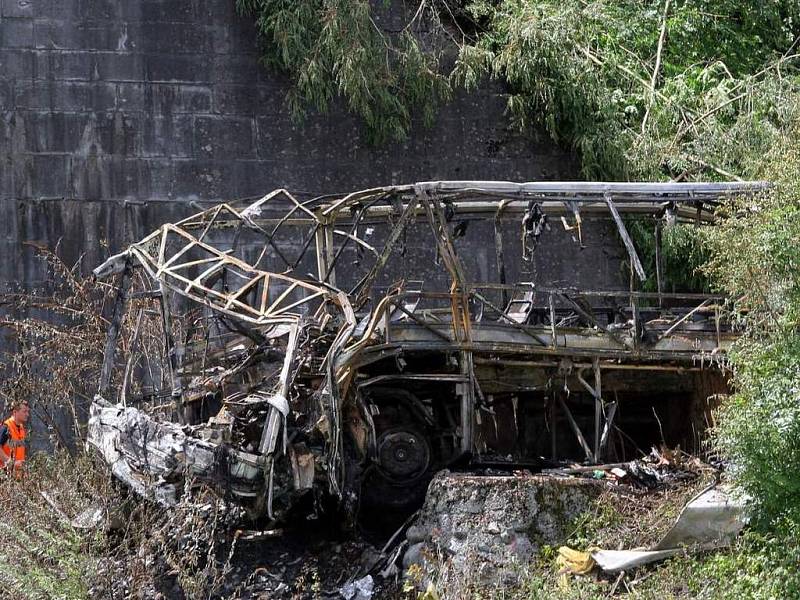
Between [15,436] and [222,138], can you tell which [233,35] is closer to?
[222,138]

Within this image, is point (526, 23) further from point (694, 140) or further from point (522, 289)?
point (522, 289)

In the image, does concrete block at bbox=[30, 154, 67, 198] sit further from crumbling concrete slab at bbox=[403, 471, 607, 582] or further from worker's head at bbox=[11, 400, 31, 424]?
crumbling concrete slab at bbox=[403, 471, 607, 582]

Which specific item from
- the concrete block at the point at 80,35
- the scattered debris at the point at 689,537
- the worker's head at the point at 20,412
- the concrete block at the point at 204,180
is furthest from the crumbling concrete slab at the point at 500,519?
the concrete block at the point at 80,35

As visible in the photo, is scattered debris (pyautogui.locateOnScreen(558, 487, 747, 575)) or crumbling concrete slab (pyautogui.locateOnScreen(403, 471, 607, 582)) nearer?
scattered debris (pyautogui.locateOnScreen(558, 487, 747, 575))

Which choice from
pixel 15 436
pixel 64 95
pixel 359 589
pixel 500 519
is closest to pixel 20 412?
pixel 15 436

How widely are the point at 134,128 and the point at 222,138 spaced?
1.17m

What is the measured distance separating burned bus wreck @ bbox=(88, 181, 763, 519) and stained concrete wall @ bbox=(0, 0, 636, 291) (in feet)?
5.68

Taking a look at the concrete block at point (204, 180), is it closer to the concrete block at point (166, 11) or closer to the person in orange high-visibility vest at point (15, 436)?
the concrete block at point (166, 11)

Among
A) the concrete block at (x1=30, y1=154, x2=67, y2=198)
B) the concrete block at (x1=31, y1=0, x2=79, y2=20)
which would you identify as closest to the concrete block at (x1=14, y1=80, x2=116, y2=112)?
the concrete block at (x1=30, y1=154, x2=67, y2=198)

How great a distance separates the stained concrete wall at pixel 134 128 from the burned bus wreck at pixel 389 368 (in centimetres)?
173

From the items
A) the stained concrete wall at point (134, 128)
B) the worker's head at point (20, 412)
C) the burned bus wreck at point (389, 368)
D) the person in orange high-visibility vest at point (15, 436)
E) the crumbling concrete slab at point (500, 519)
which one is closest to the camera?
the crumbling concrete slab at point (500, 519)

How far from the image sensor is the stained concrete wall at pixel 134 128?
682 inches

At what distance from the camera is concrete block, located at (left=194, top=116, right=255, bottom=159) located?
58.0ft

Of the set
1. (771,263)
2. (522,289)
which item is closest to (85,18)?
(522,289)
